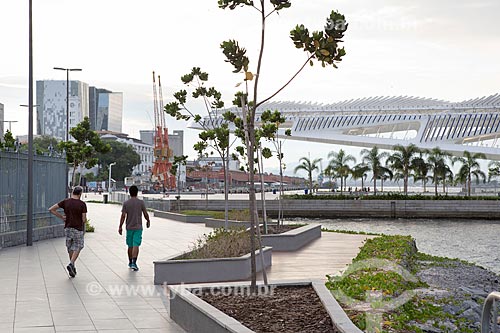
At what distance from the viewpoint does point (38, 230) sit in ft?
71.6

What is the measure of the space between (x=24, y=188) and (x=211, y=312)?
14.6 metres

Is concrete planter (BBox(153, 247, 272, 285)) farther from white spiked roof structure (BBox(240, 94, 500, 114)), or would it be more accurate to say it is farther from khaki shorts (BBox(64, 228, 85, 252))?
white spiked roof structure (BBox(240, 94, 500, 114))

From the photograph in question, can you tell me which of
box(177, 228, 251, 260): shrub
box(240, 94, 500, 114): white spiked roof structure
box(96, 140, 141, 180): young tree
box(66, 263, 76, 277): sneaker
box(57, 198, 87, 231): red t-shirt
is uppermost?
box(240, 94, 500, 114): white spiked roof structure

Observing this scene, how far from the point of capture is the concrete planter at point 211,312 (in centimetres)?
712

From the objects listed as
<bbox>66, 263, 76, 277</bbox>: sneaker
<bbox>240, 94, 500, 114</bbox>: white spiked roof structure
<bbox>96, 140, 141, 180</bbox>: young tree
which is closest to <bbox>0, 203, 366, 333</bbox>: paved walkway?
<bbox>66, 263, 76, 277</bbox>: sneaker

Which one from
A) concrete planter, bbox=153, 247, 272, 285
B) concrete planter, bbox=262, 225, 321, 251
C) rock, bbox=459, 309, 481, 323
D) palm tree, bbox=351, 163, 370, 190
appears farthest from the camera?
palm tree, bbox=351, 163, 370, 190

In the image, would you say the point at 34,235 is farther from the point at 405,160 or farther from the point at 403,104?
the point at 403,104

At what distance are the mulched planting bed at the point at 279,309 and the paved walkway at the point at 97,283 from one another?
71cm

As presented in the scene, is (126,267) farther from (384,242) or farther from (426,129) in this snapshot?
(426,129)

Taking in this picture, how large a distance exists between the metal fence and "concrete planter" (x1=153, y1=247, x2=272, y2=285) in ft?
28.7

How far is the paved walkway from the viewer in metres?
8.92

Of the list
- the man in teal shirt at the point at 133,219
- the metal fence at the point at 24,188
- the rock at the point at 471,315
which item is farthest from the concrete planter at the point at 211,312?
the metal fence at the point at 24,188

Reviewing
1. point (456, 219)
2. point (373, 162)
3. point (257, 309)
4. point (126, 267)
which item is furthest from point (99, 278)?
point (373, 162)

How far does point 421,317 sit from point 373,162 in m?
62.9
